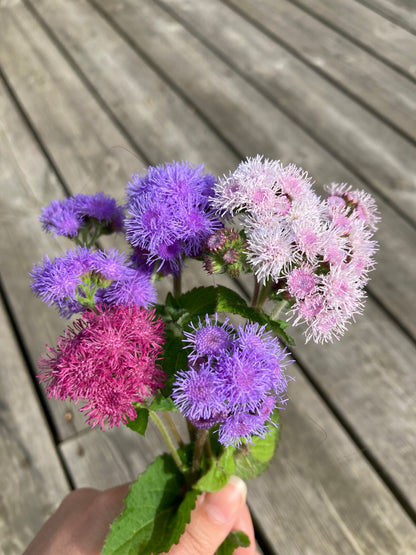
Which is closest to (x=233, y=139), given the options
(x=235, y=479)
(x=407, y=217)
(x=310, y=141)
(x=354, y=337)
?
(x=310, y=141)

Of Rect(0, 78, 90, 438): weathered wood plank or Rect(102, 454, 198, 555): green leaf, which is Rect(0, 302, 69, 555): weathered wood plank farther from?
Rect(102, 454, 198, 555): green leaf

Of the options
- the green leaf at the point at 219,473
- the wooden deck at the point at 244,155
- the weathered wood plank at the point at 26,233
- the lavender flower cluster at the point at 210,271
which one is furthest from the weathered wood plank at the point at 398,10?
the green leaf at the point at 219,473

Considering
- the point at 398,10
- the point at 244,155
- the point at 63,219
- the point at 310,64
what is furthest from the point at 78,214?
the point at 398,10

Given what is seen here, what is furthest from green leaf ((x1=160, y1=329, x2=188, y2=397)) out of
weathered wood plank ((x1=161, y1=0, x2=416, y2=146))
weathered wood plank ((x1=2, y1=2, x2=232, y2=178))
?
weathered wood plank ((x1=161, y1=0, x2=416, y2=146))

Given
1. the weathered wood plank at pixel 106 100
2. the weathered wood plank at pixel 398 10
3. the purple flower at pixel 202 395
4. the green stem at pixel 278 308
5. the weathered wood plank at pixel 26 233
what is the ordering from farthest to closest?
1. the weathered wood plank at pixel 398 10
2. the weathered wood plank at pixel 106 100
3. the weathered wood plank at pixel 26 233
4. the green stem at pixel 278 308
5. the purple flower at pixel 202 395

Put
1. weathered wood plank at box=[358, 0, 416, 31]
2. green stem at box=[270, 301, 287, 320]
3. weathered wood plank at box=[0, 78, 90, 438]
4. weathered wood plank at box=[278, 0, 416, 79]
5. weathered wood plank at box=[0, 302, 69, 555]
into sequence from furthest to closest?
weathered wood plank at box=[358, 0, 416, 31] → weathered wood plank at box=[278, 0, 416, 79] → weathered wood plank at box=[0, 78, 90, 438] → weathered wood plank at box=[0, 302, 69, 555] → green stem at box=[270, 301, 287, 320]

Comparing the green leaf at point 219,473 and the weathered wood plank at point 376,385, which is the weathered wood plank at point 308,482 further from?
the green leaf at point 219,473

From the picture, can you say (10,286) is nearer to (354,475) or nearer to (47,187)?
(47,187)
